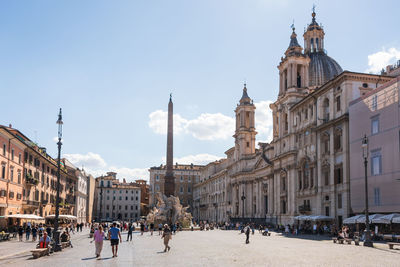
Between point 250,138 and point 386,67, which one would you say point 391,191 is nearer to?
point 386,67

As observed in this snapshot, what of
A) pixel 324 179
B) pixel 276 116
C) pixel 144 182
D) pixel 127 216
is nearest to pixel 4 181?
pixel 324 179

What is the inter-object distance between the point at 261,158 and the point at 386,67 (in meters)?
23.2

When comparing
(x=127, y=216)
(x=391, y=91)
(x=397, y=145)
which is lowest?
(x=127, y=216)

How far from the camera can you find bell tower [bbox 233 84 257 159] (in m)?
86.0

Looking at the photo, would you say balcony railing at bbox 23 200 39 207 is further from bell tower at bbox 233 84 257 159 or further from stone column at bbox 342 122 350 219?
bell tower at bbox 233 84 257 159

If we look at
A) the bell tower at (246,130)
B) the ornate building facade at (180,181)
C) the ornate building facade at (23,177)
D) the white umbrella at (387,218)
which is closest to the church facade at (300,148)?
the bell tower at (246,130)

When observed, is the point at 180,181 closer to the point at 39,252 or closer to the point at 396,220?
the point at 396,220

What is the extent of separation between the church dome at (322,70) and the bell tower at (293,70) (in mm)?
8307

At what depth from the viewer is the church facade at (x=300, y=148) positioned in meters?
46.5

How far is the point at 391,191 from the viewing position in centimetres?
3703

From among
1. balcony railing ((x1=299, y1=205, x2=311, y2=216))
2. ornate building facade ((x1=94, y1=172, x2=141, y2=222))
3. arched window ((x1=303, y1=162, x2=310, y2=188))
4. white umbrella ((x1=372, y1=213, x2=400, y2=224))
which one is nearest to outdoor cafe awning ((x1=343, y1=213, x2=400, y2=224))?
white umbrella ((x1=372, y1=213, x2=400, y2=224))

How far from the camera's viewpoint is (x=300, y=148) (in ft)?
184

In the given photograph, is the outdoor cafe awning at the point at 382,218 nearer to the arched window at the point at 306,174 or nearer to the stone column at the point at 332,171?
the stone column at the point at 332,171

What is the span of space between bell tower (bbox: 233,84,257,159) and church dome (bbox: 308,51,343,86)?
15.4 metres
